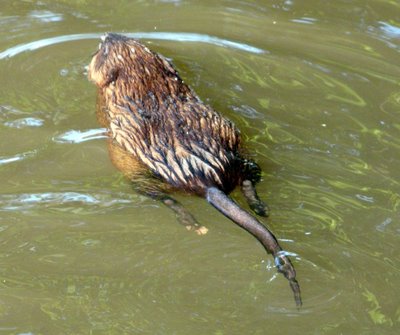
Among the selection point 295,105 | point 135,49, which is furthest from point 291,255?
point 135,49

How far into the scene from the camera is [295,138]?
218 inches

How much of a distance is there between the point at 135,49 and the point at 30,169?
1.34m

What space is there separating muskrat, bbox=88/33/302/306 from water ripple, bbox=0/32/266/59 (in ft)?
2.84

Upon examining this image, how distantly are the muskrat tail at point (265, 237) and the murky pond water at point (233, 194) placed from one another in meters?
0.10

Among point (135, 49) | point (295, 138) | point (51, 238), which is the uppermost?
point (135, 49)

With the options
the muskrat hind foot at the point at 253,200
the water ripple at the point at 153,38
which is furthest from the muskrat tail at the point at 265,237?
the water ripple at the point at 153,38

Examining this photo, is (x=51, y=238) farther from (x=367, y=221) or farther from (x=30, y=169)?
(x=367, y=221)

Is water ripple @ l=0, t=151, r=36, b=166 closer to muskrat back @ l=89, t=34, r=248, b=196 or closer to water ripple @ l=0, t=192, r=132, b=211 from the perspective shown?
water ripple @ l=0, t=192, r=132, b=211

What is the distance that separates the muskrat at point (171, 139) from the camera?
4.86 metres

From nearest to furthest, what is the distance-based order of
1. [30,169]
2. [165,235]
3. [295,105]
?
[165,235]
[30,169]
[295,105]

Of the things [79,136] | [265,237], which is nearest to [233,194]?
[265,237]

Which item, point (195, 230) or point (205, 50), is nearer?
point (195, 230)

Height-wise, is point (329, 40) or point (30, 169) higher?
point (329, 40)

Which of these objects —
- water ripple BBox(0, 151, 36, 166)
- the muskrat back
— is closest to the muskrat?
the muskrat back
